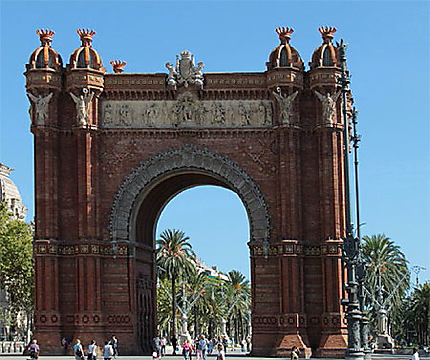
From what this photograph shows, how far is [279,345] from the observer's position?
46406mm

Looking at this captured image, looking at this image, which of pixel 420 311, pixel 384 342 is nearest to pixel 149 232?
pixel 384 342

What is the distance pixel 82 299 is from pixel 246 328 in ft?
301

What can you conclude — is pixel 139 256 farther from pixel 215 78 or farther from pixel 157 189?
pixel 215 78

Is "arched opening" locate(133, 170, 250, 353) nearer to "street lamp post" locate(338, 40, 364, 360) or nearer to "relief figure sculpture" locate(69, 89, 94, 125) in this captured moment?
"relief figure sculpture" locate(69, 89, 94, 125)

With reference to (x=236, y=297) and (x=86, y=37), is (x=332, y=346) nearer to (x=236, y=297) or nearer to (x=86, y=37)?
(x=86, y=37)

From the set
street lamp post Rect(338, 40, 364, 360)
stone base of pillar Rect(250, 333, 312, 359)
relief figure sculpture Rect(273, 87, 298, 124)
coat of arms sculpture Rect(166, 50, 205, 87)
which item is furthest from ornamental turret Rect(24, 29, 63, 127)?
street lamp post Rect(338, 40, 364, 360)

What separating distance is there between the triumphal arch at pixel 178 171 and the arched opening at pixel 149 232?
44 centimetres

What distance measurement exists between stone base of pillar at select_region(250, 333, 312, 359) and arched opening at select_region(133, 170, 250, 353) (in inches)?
244

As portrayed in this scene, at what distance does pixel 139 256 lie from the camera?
50.2 metres

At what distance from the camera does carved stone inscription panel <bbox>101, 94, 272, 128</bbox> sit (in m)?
48.9

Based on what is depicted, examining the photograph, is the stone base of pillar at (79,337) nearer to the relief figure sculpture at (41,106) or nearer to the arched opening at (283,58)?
the relief figure sculpture at (41,106)

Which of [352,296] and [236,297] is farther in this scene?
[236,297]

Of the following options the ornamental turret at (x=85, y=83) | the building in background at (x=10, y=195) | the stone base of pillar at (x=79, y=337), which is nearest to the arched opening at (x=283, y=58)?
the ornamental turret at (x=85, y=83)

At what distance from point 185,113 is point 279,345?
12.2 m
